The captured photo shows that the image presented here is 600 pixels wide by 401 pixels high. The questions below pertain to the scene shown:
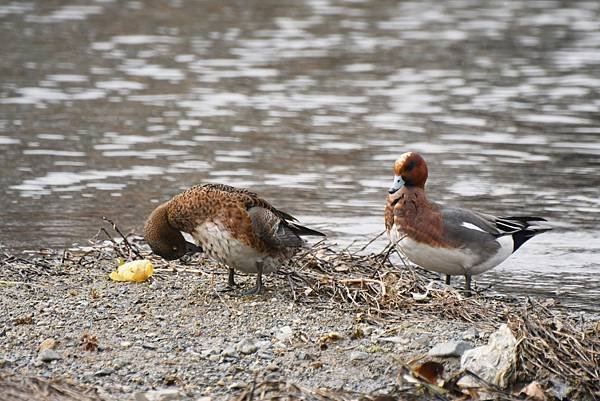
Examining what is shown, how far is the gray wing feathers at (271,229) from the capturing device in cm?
685

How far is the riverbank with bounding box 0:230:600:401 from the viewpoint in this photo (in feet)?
18.7

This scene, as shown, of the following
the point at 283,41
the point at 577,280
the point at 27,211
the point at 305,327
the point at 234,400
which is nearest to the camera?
the point at 234,400

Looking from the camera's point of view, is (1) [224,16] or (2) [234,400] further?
(1) [224,16]

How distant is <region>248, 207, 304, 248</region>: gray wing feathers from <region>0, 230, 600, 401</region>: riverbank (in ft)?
0.89

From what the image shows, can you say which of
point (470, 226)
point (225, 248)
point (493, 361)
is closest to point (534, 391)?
point (493, 361)

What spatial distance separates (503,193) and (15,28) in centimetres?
1282

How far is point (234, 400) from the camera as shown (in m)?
5.49

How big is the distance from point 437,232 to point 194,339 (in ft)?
6.65

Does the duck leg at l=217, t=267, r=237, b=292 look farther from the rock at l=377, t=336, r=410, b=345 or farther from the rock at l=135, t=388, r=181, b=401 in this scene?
the rock at l=135, t=388, r=181, b=401

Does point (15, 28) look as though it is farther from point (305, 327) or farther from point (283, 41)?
point (305, 327)

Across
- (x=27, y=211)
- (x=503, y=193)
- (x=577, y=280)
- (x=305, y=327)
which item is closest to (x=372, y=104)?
(x=503, y=193)

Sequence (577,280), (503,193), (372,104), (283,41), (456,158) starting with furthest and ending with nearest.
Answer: (283,41) < (372,104) < (456,158) < (503,193) < (577,280)

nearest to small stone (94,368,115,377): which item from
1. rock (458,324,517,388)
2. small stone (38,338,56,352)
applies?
small stone (38,338,56,352)

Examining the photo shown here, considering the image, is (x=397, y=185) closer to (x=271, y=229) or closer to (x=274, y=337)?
(x=271, y=229)
